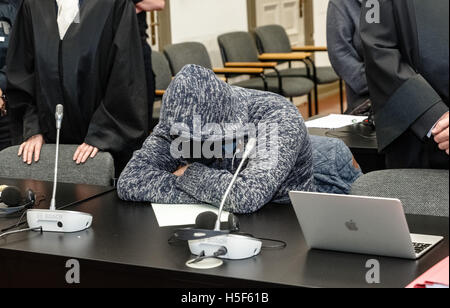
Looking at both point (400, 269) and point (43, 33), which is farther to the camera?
point (43, 33)

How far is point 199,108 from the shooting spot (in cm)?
226

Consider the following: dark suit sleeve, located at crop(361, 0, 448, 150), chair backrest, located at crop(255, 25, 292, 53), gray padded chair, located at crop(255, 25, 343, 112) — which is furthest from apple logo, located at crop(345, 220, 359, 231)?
chair backrest, located at crop(255, 25, 292, 53)

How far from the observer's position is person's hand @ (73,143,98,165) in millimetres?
3012

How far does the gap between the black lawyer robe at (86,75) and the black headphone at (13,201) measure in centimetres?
61

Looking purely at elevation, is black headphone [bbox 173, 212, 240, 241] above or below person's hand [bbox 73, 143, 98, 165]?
above

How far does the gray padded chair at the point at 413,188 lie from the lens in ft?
5.26

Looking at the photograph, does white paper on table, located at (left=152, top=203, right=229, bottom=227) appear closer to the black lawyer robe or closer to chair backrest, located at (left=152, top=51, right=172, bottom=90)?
the black lawyer robe

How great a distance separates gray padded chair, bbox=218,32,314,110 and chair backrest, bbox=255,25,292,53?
0.13 meters

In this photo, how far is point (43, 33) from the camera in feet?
10.6

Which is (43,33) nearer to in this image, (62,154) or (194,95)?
(62,154)

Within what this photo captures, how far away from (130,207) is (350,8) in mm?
2397

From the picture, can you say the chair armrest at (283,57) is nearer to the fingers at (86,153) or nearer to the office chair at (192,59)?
the office chair at (192,59)

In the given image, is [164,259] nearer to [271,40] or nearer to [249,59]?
[249,59]
